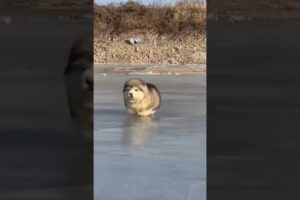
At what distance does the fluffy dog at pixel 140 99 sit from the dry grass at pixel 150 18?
5768 mm

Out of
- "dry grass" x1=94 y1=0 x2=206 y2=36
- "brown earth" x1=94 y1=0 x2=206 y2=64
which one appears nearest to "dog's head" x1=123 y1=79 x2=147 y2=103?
"dry grass" x1=94 y1=0 x2=206 y2=36

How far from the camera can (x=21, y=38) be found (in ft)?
18.9

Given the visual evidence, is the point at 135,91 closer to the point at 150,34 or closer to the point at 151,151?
the point at 151,151

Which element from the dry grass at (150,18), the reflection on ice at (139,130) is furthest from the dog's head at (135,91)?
the dry grass at (150,18)

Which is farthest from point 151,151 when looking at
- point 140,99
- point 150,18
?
point 150,18

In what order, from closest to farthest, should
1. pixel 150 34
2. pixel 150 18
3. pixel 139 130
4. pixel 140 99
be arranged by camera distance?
1. pixel 139 130
2. pixel 140 99
3. pixel 150 18
4. pixel 150 34

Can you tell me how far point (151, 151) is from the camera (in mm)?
4824

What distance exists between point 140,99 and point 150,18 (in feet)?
21.9

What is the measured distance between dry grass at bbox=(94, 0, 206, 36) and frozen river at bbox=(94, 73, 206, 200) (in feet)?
14.1

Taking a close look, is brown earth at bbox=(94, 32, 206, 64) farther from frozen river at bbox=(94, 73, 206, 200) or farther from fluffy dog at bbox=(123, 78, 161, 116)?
fluffy dog at bbox=(123, 78, 161, 116)

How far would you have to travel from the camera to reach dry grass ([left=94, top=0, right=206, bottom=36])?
12.5m

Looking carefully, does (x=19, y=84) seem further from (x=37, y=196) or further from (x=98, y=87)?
(x=98, y=87)
